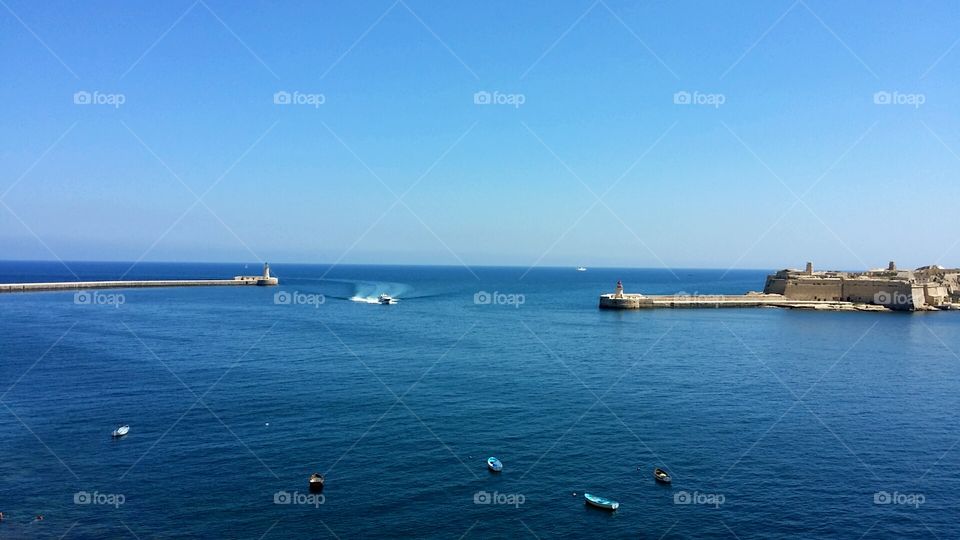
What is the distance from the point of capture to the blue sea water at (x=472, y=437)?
24.6 metres

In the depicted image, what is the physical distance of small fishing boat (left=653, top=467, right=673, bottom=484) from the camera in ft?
91.4

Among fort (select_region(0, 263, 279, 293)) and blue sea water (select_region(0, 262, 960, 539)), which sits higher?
fort (select_region(0, 263, 279, 293))

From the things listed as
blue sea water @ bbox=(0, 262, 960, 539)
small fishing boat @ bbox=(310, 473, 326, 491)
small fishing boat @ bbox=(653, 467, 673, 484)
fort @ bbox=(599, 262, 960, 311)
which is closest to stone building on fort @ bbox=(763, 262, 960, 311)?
fort @ bbox=(599, 262, 960, 311)

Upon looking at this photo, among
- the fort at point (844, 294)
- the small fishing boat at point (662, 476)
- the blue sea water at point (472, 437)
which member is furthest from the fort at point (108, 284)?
the small fishing boat at point (662, 476)

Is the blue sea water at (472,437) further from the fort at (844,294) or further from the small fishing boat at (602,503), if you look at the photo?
the fort at (844,294)

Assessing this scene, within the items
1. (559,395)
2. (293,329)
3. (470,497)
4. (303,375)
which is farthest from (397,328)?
(470,497)

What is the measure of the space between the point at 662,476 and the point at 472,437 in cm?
1032

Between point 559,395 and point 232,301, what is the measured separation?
93682mm

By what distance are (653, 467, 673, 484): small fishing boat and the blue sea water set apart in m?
0.38

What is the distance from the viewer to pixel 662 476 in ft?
92.1

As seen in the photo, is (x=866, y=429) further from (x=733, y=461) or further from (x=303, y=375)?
(x=303, y=375)

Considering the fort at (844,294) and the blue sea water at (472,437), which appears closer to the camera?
the blue sea water at (472,437)

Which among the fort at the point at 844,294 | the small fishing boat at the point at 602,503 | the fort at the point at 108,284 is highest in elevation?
the fort at the point at 108,284

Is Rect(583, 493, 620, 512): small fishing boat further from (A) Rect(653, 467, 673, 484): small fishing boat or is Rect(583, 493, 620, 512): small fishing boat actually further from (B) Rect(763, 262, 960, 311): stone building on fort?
(B) Rect(763, 262, 960, 311): stone building on fort
